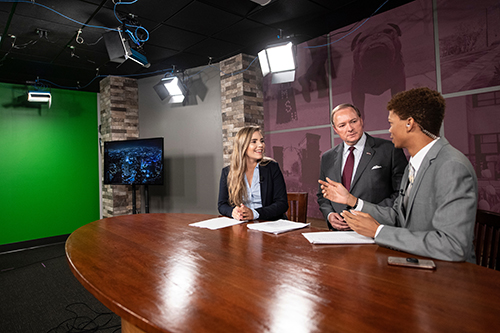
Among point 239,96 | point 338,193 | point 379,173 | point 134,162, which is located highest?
point 239,96

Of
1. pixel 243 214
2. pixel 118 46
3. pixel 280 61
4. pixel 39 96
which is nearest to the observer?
pixel 243 214

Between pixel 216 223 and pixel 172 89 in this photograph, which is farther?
pixel 172 89

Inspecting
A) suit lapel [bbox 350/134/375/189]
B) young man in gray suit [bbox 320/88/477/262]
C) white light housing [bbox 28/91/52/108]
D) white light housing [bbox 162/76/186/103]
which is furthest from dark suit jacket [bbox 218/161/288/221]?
white light housing [bbox 28/91/52/108]

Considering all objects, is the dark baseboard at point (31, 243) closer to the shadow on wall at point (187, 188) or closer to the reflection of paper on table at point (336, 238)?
the shadow on wall at point (187, 188)

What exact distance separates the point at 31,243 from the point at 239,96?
4.36 meters

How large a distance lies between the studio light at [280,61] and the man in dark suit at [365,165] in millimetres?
1431

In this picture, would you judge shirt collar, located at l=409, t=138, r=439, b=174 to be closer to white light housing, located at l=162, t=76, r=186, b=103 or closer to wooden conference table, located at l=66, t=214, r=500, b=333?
wooden conference table, located at l=66, t=214, r=500, b=333

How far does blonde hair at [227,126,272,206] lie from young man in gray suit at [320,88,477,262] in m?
1.11

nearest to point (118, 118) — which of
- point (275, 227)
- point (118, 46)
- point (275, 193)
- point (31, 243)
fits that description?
point (118, 46)

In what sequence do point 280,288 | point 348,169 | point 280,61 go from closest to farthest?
point 280,288 → point 348,169 → point 280,61

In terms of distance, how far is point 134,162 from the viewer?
468 cm

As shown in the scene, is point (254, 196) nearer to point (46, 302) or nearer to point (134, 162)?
point (46, 302)

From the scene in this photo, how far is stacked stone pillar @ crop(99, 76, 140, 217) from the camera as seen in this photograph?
206 inches

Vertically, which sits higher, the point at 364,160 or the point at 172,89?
the point at 172,89
